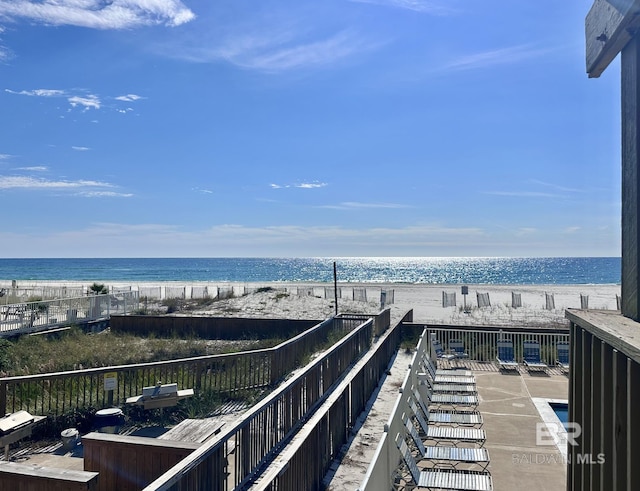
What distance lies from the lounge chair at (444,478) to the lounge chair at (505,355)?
254 inches

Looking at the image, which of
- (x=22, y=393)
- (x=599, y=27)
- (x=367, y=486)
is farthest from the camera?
(x=22, y=393)

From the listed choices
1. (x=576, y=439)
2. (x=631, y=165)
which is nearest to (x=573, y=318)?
(x=576, y=439)

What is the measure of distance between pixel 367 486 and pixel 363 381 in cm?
415

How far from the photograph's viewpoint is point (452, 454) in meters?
5.88

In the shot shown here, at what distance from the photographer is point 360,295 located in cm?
2988

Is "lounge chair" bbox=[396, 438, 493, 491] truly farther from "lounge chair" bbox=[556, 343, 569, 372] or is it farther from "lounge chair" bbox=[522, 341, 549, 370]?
"lounge chair" bbox=[556, 343, 569, 372]

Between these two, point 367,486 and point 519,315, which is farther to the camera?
point 519,315

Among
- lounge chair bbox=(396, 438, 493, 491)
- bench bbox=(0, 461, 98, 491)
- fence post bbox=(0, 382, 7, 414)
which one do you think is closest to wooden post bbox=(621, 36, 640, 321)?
lounge chair bbox=(396, 438, 493, 491)

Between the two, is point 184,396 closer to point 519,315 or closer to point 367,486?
point 367,486

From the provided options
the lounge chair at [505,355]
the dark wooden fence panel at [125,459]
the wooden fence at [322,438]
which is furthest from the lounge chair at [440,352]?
the dark wooden fence panel at [125,459]

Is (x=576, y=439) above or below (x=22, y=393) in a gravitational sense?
above

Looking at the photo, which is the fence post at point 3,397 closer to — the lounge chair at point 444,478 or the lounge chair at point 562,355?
the lounge chair at point 444,478

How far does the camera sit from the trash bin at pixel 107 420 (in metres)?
7.77

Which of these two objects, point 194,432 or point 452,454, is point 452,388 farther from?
point 194,432
